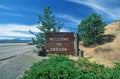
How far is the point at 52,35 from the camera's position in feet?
85.0

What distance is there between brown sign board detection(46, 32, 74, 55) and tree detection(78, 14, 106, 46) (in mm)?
37352

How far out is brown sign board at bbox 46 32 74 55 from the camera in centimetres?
2597

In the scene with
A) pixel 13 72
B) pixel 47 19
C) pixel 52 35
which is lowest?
pixel 13 72

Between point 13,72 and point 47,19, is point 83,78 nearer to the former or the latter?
point 13,72

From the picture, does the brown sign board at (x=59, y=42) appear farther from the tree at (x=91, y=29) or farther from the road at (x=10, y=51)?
the tree at (x=91, y=29)

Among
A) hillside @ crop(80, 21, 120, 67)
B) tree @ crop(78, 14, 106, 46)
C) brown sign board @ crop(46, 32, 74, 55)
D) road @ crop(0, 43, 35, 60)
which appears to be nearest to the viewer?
brown sign board @ crop(46, 32, 74, 55)

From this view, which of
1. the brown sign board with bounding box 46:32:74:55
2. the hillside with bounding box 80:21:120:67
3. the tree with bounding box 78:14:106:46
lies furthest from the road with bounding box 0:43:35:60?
the tree with bounding box 78:14:106:46

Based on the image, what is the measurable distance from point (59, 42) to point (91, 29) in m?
39.0

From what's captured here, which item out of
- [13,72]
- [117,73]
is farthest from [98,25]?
[117,73]

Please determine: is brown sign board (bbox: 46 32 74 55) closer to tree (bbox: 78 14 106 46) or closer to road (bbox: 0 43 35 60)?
road (bbox: 0 43 35 60)

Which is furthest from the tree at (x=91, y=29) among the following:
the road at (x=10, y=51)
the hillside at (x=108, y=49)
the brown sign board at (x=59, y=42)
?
the brown sign board at (x=59, y=42)

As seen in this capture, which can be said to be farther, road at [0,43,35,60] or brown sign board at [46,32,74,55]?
road at [0,43,35,60]

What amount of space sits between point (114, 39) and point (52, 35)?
150ft

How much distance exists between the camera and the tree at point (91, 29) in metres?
63.8
